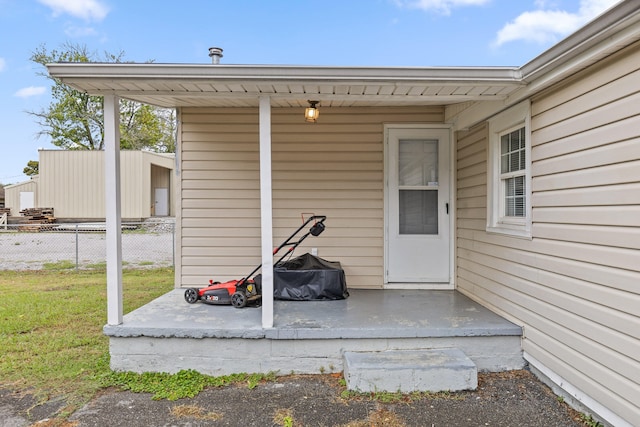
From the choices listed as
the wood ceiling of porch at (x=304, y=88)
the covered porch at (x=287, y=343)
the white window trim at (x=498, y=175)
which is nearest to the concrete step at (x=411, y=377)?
the covered porch at (x=287, y=343)

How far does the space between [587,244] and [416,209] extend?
2.28m

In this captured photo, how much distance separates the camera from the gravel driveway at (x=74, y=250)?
344 inches

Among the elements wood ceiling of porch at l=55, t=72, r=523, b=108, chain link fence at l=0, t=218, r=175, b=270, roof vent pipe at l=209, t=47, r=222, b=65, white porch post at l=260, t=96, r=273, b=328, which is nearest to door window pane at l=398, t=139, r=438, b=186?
wood ceiling of porch at l=55, t=72, r=523, b=108

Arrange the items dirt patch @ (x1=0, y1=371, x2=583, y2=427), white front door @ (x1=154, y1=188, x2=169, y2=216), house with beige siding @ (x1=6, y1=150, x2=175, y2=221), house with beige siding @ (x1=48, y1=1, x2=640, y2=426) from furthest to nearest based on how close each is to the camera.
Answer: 1. white front door @ (x1=154, y1=188, x2=169, y2=216)
2. house with beige siding @ (x1=6, y1=150, x2=175, y2=221)
3. dirt patch @ (x1=0, y1=371, x2=583, y2=427)
4. house with beige siding @ (x1=48, y1=1, x2=640, y2=426)

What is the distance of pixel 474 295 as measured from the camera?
166 inches

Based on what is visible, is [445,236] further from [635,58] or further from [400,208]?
[635,58]

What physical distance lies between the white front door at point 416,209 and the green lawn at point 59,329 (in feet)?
10.5

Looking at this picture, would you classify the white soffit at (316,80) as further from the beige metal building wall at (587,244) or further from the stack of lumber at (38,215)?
the stack of lumber at (38,215)

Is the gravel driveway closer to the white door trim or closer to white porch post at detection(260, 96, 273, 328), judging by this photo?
the white door trim

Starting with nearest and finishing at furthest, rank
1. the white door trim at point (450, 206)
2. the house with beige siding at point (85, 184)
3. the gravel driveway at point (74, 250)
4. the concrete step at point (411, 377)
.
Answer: the concrete step at point (411, 377) < the white door trim at point (450, 206) < the gravel driveway at point (74, 250) < the house with beige siding at point (85, 184)

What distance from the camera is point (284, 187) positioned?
482cm

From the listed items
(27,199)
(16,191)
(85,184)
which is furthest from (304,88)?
(16,191)

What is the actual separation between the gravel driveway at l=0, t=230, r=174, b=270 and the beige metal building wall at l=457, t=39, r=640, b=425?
757cm

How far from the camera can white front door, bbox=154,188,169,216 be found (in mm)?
20641
